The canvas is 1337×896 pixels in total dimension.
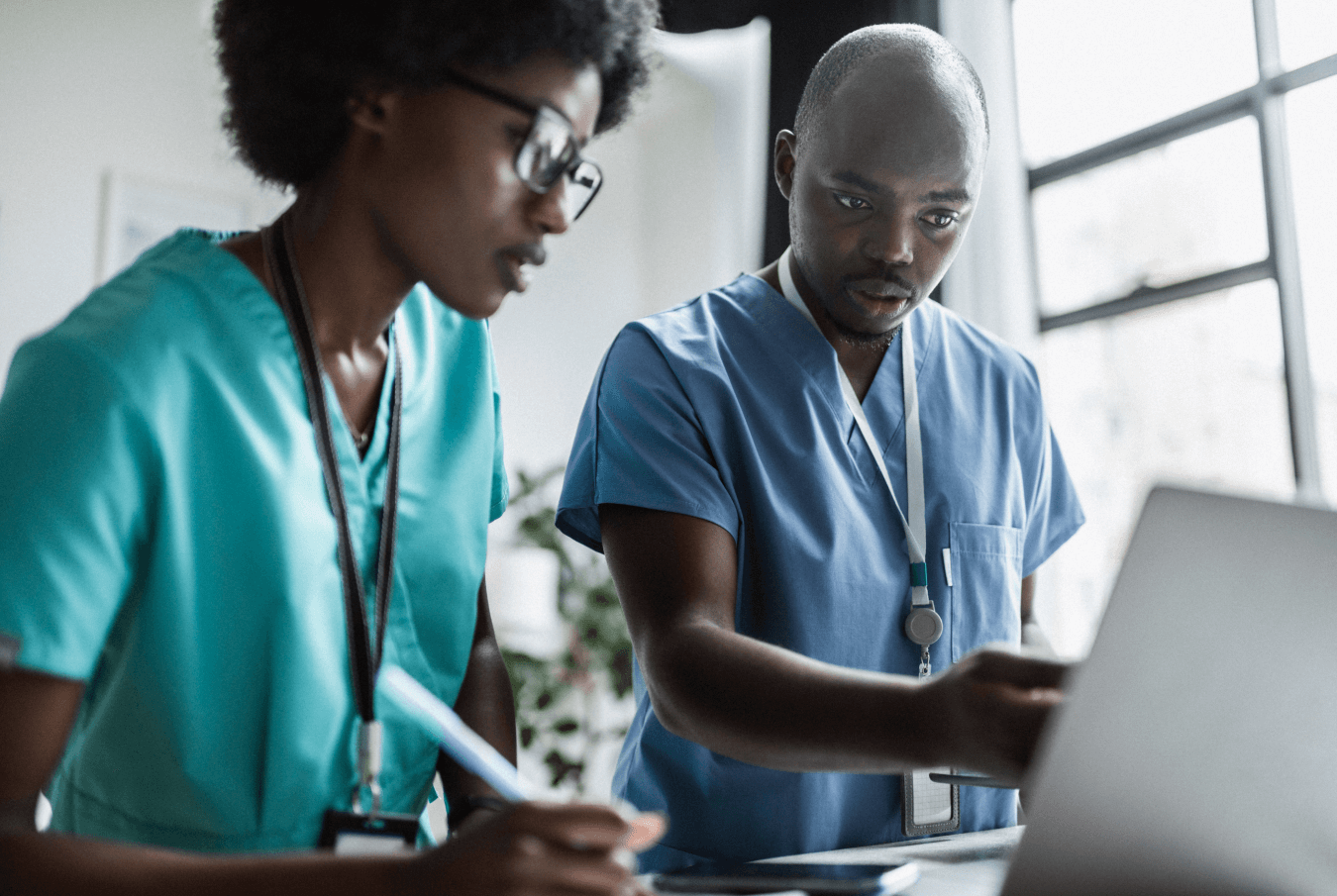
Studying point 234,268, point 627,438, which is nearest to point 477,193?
point 234,268

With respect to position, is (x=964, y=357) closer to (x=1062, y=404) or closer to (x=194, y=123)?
(x=1062, y=404)

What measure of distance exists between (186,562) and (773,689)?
1.47ft

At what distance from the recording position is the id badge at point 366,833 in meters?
0.80

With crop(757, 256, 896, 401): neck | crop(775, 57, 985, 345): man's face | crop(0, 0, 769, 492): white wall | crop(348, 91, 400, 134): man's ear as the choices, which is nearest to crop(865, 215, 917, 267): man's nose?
crop(775, 57, 985, 345): man's face

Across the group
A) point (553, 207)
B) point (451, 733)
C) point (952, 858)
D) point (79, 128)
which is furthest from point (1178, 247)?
point (79, 128)

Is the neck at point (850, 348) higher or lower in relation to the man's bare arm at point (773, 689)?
higher

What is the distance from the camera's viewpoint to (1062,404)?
10.8ft

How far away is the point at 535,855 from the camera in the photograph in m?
0.56

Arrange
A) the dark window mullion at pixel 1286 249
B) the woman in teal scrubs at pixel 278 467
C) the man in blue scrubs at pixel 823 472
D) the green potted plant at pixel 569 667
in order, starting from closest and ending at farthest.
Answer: the woman in teal scrubs at pixel 278 467, the man in blue scrubs at pixel 823 472, the dark window mullion at pixel 1286 249, the green potted plant at pixel 569 667

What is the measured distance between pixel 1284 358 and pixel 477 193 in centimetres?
251

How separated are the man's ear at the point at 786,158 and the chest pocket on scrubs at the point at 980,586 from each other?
0.48 m

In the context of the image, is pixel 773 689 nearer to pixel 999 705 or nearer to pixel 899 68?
pixel 999 705

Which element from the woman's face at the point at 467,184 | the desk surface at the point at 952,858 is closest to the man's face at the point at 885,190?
the woman's face at the point at 467,184

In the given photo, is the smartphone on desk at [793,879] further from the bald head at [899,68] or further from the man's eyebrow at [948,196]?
the bald head at [899,68]
